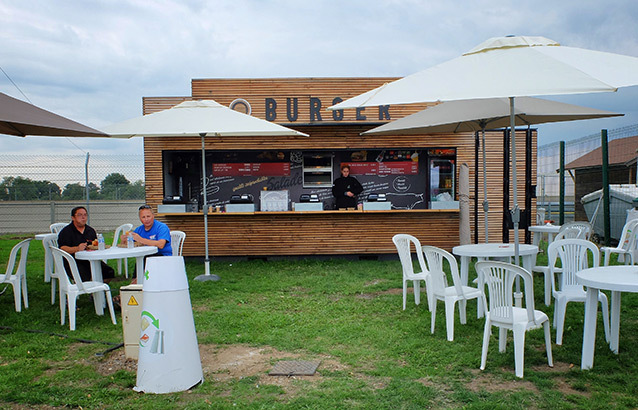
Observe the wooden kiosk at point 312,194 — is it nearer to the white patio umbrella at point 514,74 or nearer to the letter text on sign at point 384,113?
the letter text on sign at point 384,113

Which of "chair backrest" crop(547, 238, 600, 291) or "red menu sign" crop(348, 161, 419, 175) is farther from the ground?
"red menu sign" crop(348, 161, 419, 175)

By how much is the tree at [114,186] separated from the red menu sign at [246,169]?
3.62 meters

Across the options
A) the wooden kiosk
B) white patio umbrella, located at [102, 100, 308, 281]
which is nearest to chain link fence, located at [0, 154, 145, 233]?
the wooden kiosk

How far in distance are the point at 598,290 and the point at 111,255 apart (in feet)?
15.9

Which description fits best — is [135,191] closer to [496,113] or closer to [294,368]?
[496,113]

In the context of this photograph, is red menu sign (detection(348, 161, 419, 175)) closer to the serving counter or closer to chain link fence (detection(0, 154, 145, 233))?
the serving counter

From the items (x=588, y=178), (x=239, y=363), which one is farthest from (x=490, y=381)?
(x=588, y=178)

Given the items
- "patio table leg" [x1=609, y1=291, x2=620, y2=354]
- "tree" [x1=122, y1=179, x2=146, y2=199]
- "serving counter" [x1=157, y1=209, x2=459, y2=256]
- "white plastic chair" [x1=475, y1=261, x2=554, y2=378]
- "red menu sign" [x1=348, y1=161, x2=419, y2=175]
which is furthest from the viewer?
"tree" [x1=122, y1=179, x2=146, y2=199]

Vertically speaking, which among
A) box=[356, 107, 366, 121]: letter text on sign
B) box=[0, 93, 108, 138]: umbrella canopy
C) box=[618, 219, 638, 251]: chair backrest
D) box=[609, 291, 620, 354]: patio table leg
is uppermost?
box=[356, 107, 366, 121]: letter text on sign

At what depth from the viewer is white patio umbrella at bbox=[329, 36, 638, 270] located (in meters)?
3.95

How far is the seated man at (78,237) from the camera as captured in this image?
6.52 meters

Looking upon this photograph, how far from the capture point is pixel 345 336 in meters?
5.34

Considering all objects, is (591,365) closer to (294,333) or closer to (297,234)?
(294,333)

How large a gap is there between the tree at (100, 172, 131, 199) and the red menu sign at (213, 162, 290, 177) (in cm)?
362
